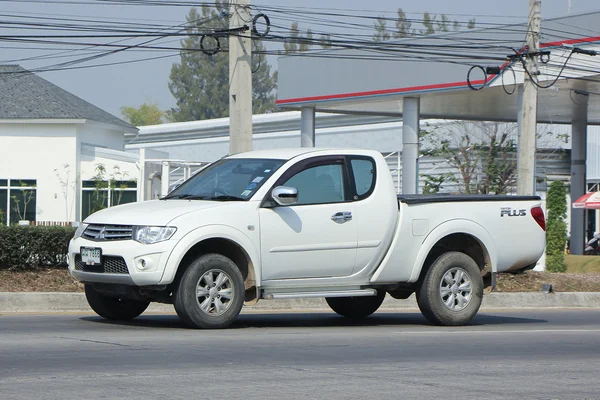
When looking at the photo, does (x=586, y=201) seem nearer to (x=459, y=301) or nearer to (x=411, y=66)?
(x=411, y=66)

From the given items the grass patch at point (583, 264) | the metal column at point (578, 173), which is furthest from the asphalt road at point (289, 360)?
the metal column at point (578, 173)

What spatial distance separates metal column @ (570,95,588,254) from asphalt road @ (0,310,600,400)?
2331 cm

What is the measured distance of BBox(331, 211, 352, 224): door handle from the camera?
11.4 meters

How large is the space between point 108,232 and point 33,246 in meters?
4.72

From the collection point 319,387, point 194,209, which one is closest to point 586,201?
point 194,209

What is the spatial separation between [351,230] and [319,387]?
13.9 ft

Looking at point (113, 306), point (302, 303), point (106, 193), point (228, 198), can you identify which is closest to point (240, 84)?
point (302, 303)

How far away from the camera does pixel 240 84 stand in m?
18.1

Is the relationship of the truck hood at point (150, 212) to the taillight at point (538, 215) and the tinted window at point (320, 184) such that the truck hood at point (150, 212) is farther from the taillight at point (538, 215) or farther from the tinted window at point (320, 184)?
the taillight at point (538, 215)

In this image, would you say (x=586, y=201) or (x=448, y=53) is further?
(x=586, y=201)

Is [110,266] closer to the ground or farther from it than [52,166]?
closer to the ground

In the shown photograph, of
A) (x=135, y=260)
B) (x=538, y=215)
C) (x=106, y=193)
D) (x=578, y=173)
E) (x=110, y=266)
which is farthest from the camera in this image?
(x=106, y=193)

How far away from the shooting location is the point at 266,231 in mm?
11031

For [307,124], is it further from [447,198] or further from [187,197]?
[187,197]
